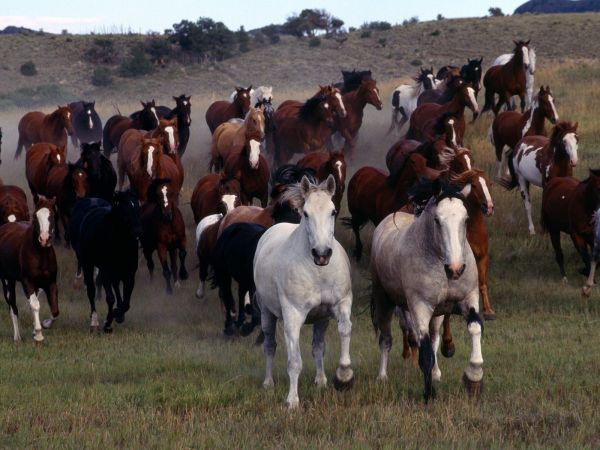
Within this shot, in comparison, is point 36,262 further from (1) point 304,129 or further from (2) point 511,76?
(2) point 511,76

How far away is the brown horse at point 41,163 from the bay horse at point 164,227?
4.57 metres

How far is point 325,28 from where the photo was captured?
260 feet

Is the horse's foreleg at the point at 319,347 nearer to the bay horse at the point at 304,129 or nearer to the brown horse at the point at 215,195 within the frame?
the brown horse at the point at 215,195

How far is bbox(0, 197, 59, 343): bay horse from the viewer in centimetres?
1366

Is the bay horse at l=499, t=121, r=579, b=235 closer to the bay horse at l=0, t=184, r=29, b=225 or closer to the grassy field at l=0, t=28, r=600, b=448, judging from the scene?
the grassy field at l=0, t=28, r=600, b=448

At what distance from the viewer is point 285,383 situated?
9984mm

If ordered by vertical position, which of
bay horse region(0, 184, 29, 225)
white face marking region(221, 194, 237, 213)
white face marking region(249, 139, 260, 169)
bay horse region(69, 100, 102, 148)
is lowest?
bay horse region(69, 100, 102, 148)

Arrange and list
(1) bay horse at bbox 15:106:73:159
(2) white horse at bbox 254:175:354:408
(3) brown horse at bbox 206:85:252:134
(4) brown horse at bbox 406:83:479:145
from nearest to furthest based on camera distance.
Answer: (2) white horse at bbox 254:175:354:408 → (4) brown horse at bbox 406:83:479:145 → (1) bay horse at bbox 15:106:73:159 → (3) brown horse at bbox 206:85:252:134

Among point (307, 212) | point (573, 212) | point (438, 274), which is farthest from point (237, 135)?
point (438, 274)

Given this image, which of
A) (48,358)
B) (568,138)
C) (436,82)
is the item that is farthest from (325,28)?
(48,358)

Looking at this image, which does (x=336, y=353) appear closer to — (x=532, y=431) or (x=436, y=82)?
(x=532, y=431)

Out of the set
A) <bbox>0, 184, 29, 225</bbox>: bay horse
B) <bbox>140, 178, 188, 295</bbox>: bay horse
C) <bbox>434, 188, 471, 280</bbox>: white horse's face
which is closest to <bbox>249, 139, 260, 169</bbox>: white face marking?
<bbox>140, 178, 188, 295</bbox>: bay horse

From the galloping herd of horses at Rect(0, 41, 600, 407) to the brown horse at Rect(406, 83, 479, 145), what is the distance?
0.15 ft

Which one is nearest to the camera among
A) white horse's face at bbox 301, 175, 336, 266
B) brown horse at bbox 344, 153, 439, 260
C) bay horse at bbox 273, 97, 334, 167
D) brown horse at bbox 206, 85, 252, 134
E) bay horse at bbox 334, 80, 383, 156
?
white horse's face at bbox 301, 175, 336, 266
